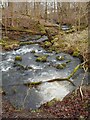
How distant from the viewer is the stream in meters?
11.3

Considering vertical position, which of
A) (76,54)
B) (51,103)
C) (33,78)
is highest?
(76,54)

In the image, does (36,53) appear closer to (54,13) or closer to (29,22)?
(29,22)

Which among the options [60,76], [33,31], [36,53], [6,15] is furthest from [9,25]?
[60,76]

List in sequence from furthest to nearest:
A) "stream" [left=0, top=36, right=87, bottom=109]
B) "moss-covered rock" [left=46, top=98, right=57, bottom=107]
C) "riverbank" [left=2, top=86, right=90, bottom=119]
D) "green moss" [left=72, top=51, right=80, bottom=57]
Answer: "green moss" [left=72, top=51, right=80, bottom=57], "stream" [left=0, top=36, right=87, bottom=109], "moss-covered rock" [left=46, top=98, right=57, bottom=107], "riverbank" [left=2, top=86, right=90, bottom=119]

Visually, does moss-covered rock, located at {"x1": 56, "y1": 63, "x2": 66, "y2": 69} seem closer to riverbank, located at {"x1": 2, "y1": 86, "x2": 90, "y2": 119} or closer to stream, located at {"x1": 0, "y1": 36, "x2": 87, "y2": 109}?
stream, located at {"x1": 0, "y1": 36, "x2": 87, "y2": 109}

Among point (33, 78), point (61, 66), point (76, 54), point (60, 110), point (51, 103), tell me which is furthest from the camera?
point (76, 54)

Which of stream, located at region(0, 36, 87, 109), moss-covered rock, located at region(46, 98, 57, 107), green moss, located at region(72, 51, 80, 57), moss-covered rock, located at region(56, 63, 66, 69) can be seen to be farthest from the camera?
green moss, located at region(72, 51, 80, 57)

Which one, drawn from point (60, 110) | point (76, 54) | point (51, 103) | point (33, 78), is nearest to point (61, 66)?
point (76, 54)

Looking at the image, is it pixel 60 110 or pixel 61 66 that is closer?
pixel 60 110

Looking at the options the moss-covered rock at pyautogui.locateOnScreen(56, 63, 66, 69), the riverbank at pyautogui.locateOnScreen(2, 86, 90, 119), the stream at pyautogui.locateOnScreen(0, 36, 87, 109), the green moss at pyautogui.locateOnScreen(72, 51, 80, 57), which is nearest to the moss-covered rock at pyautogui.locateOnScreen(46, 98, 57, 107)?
the riverbank at pyautogui.locateOnScreen(2, 86, 90, 119)

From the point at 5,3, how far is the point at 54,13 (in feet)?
28.0

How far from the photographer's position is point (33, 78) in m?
14.1

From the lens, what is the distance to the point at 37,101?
1114 centimetres

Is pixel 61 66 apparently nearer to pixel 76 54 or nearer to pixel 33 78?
pixel 76 54
